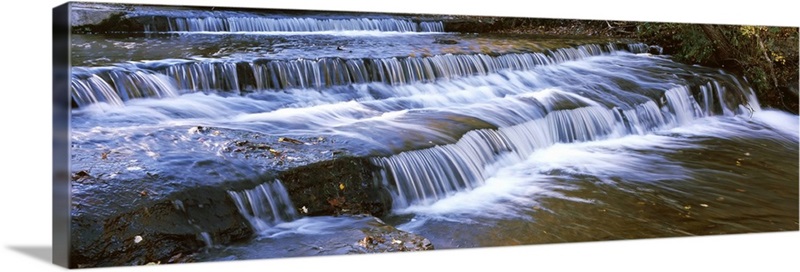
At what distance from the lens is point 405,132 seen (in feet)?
22.7

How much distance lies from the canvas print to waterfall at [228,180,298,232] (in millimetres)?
11

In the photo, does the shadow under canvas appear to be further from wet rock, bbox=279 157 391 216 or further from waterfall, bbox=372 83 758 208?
waterfall, bbox=372 83 758 208

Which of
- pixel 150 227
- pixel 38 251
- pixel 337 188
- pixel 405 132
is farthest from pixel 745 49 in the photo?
pixel 38 251

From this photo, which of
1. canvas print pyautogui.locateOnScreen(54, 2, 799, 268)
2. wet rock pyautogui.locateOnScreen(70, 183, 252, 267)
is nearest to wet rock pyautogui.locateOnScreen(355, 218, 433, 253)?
canvas print pyautogui.locateOnScreen(54, 2, 799, 268)

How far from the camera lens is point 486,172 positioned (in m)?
7.18

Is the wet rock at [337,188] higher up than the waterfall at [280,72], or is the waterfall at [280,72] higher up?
the waterfall at [280,72]

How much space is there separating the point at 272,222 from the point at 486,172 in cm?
154

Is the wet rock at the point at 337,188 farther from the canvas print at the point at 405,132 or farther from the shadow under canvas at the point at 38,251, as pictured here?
Result: the shadow under canvas at the point at 38,251

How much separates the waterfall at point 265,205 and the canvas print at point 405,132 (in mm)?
11

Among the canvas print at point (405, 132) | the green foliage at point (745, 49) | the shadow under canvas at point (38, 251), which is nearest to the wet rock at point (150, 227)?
the canvas print at point (405, 132)

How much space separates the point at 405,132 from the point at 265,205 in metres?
1.08

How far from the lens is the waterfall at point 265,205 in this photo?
626 centimetres

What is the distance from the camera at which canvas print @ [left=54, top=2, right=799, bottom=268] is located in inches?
238

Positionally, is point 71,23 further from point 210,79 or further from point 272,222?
point 272,222
